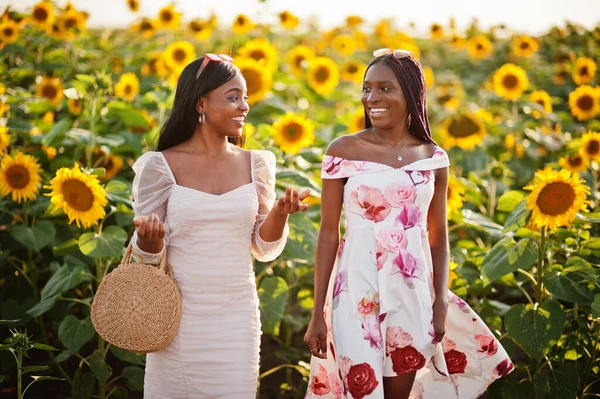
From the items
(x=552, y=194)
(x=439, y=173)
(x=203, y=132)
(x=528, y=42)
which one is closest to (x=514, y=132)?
(x=528, y=42)

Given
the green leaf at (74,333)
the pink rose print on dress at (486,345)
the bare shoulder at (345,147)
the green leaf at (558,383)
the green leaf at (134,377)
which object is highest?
the bare shoulder at (345,147)

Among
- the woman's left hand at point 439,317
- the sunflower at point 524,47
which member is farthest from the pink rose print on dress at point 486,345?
the sunflower at point 524,47

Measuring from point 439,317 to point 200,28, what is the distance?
4602 millimetres

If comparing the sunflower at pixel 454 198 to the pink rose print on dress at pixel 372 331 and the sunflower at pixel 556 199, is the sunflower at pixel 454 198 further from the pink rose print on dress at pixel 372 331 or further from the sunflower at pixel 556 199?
the pink rose print on dress at pixel 372 331

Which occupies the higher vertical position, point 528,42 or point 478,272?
point 528,42

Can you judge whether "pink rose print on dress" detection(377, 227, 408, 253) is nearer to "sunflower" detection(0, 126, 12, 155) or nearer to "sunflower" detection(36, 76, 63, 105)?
"sunflower" detection(0, 126, 12, 155)

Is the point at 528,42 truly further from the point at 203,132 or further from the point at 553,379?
the point at 203,132

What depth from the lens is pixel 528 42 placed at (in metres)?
7.25

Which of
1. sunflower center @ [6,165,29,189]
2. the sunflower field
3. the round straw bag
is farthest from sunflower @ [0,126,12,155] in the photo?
the round straw bag

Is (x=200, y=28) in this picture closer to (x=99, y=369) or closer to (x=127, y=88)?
(x=127, y=88)

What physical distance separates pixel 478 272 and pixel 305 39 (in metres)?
4.92

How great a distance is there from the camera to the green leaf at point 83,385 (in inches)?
128

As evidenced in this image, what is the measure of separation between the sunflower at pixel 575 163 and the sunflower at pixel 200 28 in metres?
3.25

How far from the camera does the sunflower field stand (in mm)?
3203
